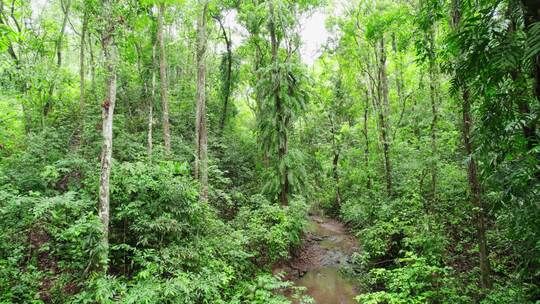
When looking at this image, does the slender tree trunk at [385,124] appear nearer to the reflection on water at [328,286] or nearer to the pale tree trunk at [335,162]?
the pale tree trunk at [335,162]

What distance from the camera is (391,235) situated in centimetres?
946

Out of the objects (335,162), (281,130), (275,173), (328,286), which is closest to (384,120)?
(281,130)

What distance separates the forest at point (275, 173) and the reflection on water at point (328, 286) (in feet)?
0.20

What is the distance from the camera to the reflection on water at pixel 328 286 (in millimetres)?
8016

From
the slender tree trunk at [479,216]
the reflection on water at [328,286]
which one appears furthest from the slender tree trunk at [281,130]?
the slender tree trunk at [479,216]

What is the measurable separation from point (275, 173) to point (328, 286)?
4323 mm

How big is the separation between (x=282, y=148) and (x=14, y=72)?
26.5 feet

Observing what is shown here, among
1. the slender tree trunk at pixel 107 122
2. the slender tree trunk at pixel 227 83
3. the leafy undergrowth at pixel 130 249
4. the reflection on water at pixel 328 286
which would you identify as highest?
the slender tree trunk at pixel 227 83

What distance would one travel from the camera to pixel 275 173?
1148cm

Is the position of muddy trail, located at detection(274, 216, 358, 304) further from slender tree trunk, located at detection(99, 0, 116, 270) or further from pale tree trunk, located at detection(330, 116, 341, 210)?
slender tree trunk, located at detection(99, 0, 116, 270)

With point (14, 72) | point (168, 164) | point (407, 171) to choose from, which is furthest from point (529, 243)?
point (407, 171)

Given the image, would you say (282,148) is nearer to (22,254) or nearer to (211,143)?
(211,143)

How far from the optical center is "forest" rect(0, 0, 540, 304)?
391 cm

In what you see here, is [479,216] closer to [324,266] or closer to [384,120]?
[324,266]
